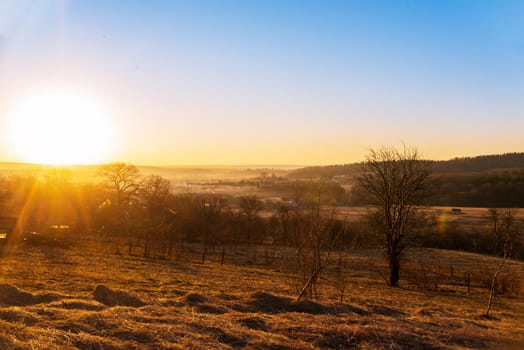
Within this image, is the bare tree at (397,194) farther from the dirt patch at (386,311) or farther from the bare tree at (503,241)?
the dirt patch at (386,311)

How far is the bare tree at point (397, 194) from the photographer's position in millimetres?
24250

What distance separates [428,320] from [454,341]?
1930 mm

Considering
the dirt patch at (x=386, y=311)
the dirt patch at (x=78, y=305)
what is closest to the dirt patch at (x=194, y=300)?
the dirt patch at (x=78, y=305)

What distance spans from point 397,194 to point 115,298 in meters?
18.9

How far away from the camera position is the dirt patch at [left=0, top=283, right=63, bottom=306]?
7.88 metres

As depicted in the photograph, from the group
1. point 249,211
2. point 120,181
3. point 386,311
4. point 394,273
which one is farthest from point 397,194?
point 120,181

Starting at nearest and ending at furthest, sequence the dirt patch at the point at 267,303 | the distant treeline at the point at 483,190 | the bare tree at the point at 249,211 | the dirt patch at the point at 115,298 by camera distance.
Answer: the dirt patch at the point at 115,298, the dirt patch at the point at 267,303, the bare tree at the point at 249,211, the distant treeline at the point at 483,190

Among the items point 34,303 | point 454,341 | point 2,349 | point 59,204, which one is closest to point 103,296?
point 34,303

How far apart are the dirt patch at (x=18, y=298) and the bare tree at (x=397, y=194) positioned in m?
19.1

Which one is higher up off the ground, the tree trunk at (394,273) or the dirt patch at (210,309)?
the dirt patch at (210,309)

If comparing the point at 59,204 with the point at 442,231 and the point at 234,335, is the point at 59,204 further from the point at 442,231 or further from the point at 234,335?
the point at 234,335

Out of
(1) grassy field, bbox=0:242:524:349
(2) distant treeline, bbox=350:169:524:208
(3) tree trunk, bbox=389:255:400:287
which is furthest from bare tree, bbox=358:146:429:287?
(2) distant treeline, bbox=350:169:524:208

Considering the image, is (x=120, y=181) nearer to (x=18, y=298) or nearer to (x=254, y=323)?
(x=18, y=298)

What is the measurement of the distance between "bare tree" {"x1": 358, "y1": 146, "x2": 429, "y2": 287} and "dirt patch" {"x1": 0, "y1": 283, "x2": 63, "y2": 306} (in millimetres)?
19085
